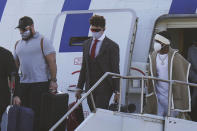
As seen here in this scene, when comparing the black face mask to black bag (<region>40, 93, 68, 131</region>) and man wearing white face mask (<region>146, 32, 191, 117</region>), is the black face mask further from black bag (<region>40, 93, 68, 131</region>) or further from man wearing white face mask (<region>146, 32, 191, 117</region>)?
man wearing white face mask (<region>146, 32, 191, 117</region>)

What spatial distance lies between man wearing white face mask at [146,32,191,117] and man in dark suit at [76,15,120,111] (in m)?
0.39

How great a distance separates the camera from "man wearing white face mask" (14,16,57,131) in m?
5.68

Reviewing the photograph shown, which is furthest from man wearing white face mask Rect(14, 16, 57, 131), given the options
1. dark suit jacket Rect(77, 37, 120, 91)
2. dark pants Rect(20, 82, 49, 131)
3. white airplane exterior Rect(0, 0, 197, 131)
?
white airplane exterior Rect(0, 0, 197, 131)

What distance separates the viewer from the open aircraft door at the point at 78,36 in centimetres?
647

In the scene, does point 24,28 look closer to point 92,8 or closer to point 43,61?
point 43,61

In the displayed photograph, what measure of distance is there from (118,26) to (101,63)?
125 cm

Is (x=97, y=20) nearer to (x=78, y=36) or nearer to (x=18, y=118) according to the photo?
(x=18, y=118)

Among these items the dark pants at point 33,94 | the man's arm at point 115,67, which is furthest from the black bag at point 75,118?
the man's arm at point 115,67

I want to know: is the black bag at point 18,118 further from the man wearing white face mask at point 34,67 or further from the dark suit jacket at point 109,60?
the dark suit jacket at point 109,60

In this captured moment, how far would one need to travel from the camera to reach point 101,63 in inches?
214

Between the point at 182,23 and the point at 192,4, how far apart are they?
0.88ft

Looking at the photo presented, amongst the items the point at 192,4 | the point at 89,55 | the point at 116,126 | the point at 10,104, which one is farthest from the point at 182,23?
the point at 10,104

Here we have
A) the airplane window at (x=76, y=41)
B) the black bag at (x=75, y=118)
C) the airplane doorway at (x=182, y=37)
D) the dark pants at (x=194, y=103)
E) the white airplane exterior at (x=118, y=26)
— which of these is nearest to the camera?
the black bag at (x=75, y=118)

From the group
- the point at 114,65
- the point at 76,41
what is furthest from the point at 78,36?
the point at 114,65
